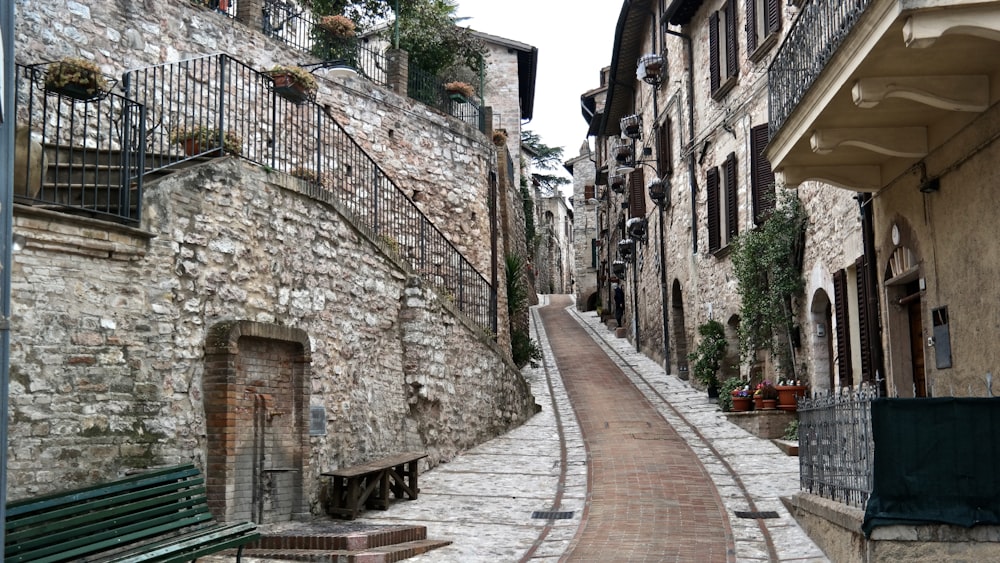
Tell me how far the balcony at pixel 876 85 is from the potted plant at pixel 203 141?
5546 mm

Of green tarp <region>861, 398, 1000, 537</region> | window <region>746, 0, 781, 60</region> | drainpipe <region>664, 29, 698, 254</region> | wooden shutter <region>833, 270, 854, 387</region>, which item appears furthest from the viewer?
drainpipe <region>664, 29, 698, 254</region>

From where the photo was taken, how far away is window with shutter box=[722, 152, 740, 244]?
17719mm

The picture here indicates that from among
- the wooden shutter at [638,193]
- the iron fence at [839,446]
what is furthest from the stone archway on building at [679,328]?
the iron fence at [839,446]

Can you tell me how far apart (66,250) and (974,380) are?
7454 mm

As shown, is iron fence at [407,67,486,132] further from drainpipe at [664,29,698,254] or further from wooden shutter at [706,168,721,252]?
wooden shutter at [706,168,721,252]

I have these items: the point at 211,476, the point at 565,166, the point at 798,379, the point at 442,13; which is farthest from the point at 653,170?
the point at 565,166

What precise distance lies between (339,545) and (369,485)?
2.17 m

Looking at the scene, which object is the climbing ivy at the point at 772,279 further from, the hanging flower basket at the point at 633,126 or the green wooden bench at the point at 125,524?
the hanging flower basket at the point at 633,126

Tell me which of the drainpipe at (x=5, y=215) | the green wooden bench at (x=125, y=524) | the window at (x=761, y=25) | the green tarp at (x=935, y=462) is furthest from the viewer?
the window at (x=761, y=25)

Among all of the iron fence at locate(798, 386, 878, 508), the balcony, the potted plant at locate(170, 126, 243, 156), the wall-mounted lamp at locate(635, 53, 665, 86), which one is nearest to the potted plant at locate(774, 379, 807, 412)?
the balcony

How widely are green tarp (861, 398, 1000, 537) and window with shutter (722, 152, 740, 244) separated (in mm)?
11180

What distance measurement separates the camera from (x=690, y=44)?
69.3 ft

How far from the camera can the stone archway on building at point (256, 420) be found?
870cm

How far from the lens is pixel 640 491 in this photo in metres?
11.3
